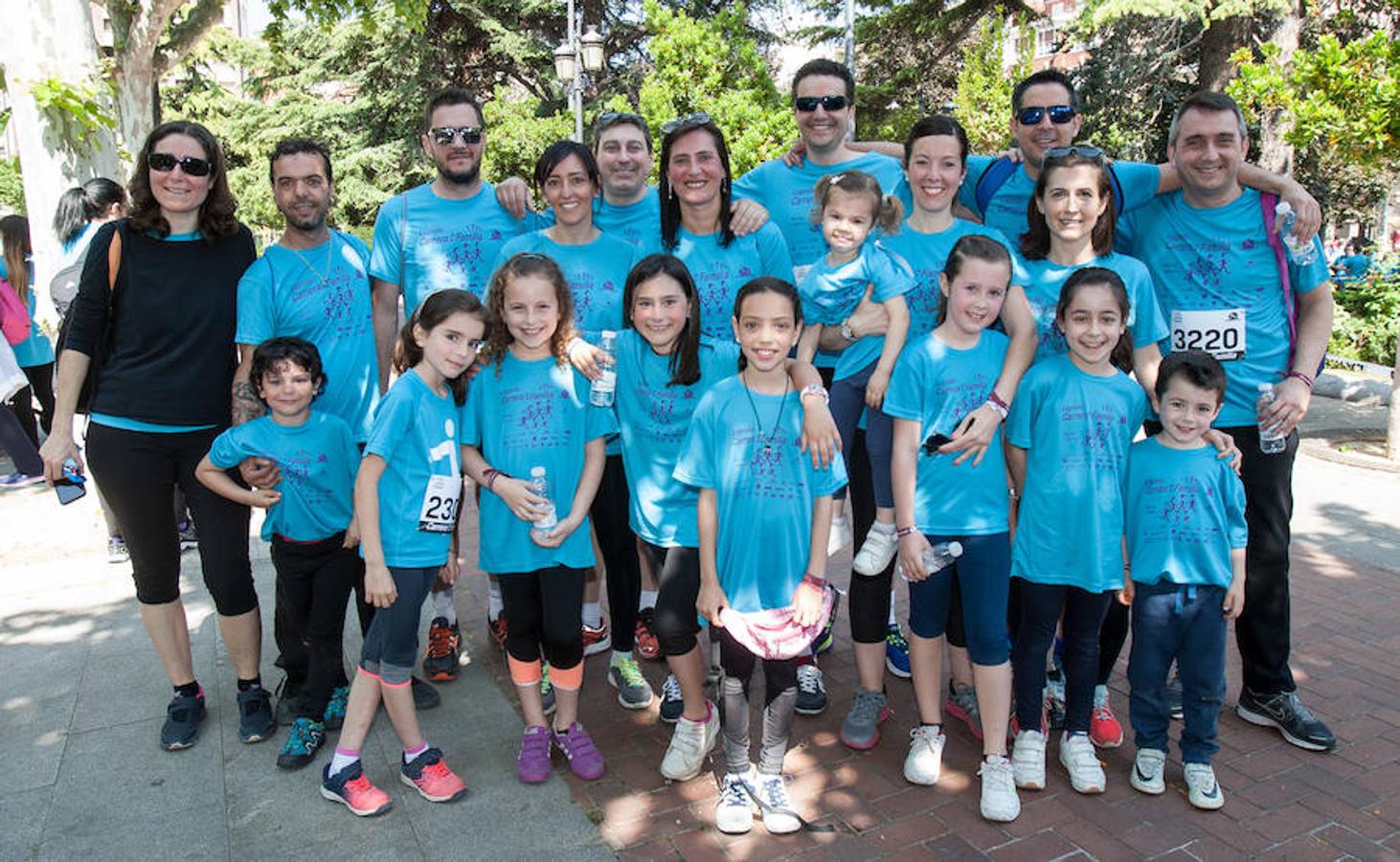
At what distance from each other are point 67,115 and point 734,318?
19.0 ft

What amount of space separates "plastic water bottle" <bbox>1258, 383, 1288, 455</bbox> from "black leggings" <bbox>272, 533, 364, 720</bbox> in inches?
128

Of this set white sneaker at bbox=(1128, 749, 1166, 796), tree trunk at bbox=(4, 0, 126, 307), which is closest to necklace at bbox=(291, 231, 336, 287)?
white sneaker at bbox=(1128, 749, 1166, 796)

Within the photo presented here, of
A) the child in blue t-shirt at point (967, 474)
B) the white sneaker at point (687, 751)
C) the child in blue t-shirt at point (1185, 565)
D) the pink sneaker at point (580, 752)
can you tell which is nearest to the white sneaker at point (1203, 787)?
the child in blue t-shirt at point (1185, 565)

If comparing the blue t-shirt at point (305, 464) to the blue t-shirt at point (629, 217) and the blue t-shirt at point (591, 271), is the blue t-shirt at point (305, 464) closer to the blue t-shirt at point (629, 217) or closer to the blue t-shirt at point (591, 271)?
the blue t-shirt at point (591, 271)

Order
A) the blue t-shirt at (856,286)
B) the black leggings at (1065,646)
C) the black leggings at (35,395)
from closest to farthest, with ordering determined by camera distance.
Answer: the black leggings at (1065,646), the blue t-shirt at (856,286), the black leggings at (35,395)

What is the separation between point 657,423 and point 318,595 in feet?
4.54

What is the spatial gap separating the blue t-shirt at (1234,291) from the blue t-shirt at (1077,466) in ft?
1.71

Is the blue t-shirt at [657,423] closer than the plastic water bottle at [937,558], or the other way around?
the plastic water bottle at [937,558]

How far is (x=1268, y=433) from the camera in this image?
345 cm

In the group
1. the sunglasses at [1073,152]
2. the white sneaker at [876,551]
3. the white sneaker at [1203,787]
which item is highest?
the sunglasses at [1073,152]

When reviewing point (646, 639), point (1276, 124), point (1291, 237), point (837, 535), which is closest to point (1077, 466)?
point (837, 535)

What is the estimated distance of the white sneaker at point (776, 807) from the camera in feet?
9.84

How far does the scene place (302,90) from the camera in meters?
30.3

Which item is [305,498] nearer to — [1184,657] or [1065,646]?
[1065,646]
